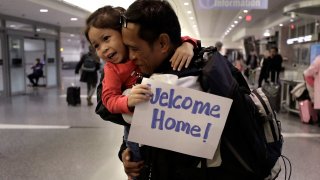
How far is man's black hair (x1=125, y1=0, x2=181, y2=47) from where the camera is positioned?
3.41 feet

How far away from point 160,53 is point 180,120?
8.1 inches

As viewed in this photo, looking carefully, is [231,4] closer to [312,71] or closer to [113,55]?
[312,71]

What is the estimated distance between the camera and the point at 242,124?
3.47ft

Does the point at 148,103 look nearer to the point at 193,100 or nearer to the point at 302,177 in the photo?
the point at 193,100

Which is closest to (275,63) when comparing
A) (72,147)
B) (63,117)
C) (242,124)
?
(63,117)

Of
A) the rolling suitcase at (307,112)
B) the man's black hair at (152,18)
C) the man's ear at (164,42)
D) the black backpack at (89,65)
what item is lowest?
the rolling suitcase at (307,112)

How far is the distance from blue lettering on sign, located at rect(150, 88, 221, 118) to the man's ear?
0.41 feet

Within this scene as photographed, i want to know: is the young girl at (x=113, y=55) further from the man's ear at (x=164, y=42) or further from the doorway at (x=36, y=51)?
the doorway at (x=36, y=51)

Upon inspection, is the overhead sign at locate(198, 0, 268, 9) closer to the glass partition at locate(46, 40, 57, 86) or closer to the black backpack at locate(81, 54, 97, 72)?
the black backpack at locate(81, 54, 97, 72)

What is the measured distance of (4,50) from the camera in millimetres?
12453

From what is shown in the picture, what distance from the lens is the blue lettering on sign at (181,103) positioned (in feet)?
3.50

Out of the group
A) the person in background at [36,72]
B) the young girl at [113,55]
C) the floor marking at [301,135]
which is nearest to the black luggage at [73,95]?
the floor marking at [301,135]

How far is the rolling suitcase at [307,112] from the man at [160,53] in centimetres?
664

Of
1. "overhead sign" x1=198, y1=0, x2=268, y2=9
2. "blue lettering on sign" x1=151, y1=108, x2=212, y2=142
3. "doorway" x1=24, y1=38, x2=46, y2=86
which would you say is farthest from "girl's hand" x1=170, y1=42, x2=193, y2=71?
"doorway" x1=24, y1=38, x2=46, y2=86
